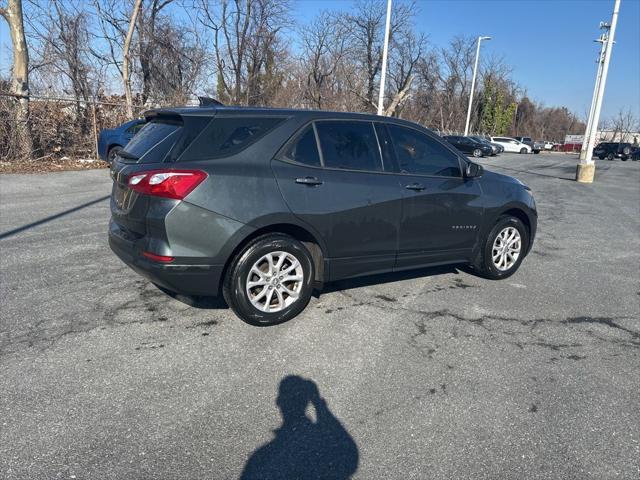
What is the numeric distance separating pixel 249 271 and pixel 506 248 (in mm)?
3248

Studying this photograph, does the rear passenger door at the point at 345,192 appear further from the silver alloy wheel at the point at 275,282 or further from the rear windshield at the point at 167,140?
the rear windshield at the point at 167,140

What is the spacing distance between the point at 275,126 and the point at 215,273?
1304 mm

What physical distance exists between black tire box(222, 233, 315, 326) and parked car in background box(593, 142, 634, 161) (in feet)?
169

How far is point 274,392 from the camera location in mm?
3070

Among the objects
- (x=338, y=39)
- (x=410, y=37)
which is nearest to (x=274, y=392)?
(x=338, y=39)

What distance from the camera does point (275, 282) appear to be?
155 inches

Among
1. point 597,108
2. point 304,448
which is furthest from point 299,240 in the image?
point 597,108

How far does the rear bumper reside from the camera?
3555 millimetres

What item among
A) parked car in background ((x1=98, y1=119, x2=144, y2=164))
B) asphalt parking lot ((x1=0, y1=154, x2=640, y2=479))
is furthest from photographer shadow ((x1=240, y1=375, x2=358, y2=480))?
parked car in background ((x1=98, y1=119, x2=144, y2=164))

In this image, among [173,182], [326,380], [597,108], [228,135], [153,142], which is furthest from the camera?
[597,108]

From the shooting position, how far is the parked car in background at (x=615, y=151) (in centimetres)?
4574

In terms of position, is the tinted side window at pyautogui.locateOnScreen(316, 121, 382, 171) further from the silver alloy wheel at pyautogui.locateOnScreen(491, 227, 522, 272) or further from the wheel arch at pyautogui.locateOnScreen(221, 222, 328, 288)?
the silver alloy wheel at pyautogui.locateOnScreen(491, 227, 522, 272)

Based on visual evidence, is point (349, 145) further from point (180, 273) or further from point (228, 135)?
point (180, 273)

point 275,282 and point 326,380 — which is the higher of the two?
point 275,282
